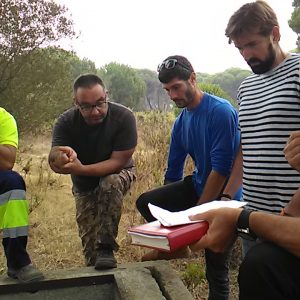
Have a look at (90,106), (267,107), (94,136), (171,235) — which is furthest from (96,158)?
(171,235)

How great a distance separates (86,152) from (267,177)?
1.39 m

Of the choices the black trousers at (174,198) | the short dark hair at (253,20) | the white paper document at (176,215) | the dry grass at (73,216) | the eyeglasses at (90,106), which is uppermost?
the short dark hair at (253,20)

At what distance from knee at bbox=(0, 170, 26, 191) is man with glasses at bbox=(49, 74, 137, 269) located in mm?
284

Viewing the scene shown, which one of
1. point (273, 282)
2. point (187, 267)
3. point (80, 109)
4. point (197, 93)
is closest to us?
point (273, 282)

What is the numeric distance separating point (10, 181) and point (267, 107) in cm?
146

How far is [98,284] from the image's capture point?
254 cm

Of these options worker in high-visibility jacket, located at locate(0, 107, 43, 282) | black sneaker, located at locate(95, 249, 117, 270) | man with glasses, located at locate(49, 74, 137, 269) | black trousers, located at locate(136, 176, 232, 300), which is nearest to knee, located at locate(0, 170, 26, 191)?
worker in high-visibility jacket, located at locate(0, 107, 43, 282)

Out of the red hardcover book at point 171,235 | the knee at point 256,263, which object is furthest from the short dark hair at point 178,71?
the knee at point 256,263

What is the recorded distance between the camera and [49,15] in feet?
21.9

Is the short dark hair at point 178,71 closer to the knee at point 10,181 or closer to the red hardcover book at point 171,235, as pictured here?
the knee at point 10,181

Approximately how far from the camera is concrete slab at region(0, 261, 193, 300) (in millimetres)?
2383

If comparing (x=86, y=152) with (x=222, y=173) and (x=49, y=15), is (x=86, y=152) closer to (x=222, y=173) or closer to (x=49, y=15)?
(x=222, y=173)

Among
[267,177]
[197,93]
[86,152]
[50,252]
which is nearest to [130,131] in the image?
[86,152]

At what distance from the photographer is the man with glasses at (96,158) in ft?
9.23
